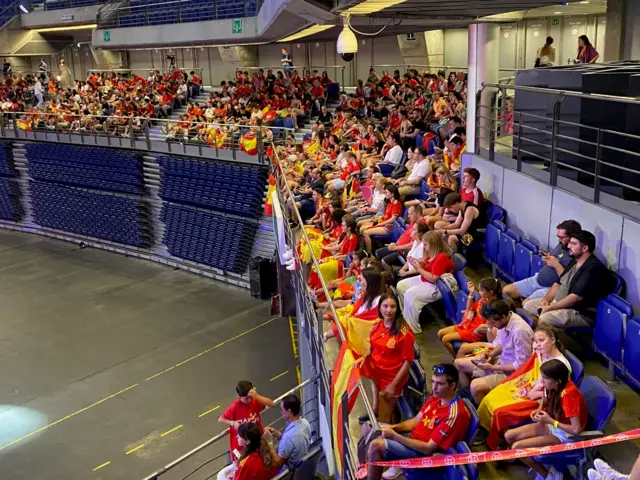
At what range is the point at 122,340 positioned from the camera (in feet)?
44.3

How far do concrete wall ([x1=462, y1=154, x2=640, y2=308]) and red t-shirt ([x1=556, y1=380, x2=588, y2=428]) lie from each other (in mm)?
1489

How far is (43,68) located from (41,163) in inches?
458

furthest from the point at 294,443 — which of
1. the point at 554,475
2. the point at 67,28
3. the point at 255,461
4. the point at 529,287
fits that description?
the point at 67,28

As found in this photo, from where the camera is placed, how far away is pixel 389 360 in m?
4.75

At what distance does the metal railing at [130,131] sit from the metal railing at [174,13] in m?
4.26

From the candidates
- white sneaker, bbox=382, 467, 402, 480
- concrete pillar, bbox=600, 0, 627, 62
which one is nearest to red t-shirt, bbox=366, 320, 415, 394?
white sneaker, bbox=382, 467, 402, 480

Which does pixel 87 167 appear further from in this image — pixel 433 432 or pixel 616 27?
pixel 433 432

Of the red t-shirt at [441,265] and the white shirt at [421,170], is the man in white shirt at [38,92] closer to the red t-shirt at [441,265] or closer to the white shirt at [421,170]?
the white shirt at [421,170]

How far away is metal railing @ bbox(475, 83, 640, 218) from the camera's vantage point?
5340 mm

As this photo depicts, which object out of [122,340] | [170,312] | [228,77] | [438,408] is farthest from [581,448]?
[228,77]

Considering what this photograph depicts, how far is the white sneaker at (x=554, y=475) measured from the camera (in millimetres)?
3549

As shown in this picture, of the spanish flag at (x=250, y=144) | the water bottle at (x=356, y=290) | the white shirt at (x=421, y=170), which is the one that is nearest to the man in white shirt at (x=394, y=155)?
the white shirt at (x=421, y=170)

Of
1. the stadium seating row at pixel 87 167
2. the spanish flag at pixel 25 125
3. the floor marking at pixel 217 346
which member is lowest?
the floor marking at pixel 217 346

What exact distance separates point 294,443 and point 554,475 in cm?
276
